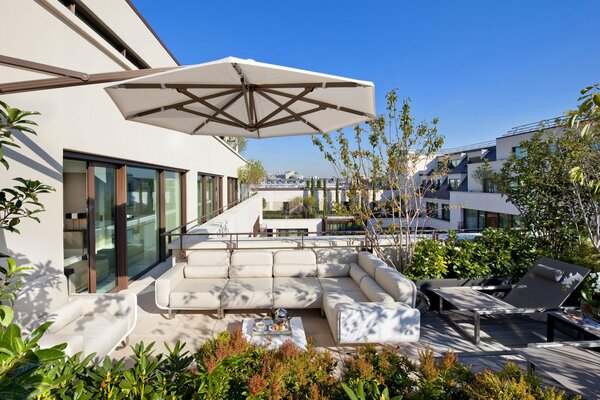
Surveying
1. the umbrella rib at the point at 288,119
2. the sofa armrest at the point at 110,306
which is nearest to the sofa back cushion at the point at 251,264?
the sofa armrest at the point at 110,306

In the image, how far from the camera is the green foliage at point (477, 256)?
5.17 m

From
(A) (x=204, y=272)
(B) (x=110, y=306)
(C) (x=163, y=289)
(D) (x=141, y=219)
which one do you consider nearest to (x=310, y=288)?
(A) (x=204, y=272)

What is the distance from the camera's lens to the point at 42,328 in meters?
1.25

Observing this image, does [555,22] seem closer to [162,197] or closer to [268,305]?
[268,305]

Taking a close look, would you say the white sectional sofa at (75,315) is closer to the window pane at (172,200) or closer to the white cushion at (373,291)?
the white cushion at (373,291)

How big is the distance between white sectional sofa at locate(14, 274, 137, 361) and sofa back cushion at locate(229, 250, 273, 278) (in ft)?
5.88

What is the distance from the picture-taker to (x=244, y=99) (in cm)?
321

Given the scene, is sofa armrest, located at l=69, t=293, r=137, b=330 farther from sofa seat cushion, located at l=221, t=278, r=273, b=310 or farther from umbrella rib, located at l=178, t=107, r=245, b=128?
umbrella rib, located at l=178, t=107, r=245, b=128

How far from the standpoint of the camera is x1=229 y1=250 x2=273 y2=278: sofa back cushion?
5.30 metres

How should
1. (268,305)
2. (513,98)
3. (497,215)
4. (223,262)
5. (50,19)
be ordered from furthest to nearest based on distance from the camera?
(497,215) < (513,98) < (223,262) < (268,305) < (50,19)

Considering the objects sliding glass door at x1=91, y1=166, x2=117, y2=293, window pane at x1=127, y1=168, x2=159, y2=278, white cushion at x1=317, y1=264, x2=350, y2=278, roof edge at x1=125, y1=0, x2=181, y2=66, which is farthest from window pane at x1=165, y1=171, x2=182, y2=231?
white cushion at x1=317, y1=264, x2=350, y2=278

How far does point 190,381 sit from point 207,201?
1159 centimetres

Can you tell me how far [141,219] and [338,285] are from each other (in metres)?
4.46

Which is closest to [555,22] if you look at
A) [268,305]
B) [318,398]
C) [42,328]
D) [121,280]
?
[268,305]
